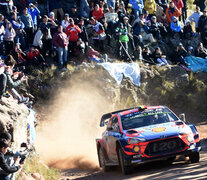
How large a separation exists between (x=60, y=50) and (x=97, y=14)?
384cm

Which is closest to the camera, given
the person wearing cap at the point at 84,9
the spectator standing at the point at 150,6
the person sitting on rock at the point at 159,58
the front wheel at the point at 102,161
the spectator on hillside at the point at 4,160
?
the spectator on hillside at the point at 4,160

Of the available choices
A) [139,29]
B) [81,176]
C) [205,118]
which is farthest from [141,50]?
[81,176]

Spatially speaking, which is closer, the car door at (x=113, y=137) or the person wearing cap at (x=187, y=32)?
the car door at (x=113, y=137)

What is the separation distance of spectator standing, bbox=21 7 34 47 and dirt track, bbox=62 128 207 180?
27.5ft

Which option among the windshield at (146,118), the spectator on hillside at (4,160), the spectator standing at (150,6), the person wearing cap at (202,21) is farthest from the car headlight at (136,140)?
the person wearing cap at (202,21)

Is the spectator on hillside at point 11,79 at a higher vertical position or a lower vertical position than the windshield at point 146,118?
higher

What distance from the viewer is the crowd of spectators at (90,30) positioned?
18.9 m

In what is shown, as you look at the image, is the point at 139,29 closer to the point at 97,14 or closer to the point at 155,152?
the point at 97,14

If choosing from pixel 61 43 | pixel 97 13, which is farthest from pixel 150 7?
pixel 61 43

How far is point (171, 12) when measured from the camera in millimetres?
25406

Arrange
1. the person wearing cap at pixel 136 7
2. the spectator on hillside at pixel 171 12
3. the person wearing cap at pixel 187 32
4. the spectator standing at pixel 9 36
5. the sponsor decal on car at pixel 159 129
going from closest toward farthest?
the sponsor decal on car at pixel 159 129, the spectator standing at pixel 9 36, the person wearing cap at pixel 136 7, the spectator on hillside at pixel 171 12, the person wearing cap at pixel 187 32

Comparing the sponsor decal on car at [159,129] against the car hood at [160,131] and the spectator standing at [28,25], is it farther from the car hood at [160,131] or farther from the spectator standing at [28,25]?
the spectator standing at [28,25]

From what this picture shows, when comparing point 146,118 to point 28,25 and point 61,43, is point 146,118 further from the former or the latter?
point 28,25

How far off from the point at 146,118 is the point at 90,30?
1064cm
